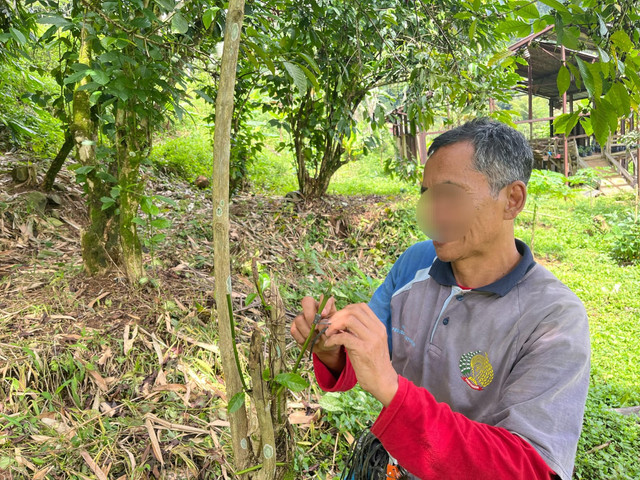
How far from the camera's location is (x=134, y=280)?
298 cm

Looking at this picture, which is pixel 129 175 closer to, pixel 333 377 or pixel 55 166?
pixel 55 166

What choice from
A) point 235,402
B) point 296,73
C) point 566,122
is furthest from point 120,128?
point 566,122

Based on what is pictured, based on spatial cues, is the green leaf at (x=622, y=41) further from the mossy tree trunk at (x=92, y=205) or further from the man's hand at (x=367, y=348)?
the mossy tree trunk at (x=92, y=205)

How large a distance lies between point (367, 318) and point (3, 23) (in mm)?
3452

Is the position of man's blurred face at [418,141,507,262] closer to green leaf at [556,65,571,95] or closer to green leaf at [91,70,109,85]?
green leaf at [556,65,571,95]

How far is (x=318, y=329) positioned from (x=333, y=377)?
0.31 meters

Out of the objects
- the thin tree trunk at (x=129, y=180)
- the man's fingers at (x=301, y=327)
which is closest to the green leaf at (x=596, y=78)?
the man's fingers at (x=301, y=327)

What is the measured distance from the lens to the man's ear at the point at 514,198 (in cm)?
138

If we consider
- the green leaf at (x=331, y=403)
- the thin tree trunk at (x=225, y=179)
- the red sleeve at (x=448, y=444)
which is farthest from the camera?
the green leaf at (x=331, y=403)

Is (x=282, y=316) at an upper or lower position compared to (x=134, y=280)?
upper

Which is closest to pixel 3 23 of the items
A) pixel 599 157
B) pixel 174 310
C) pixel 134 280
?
pixel 134 280

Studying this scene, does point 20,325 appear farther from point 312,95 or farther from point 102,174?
point 312,95

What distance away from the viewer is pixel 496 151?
1359 mm

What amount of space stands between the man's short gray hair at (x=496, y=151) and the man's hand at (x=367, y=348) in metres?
0.64
